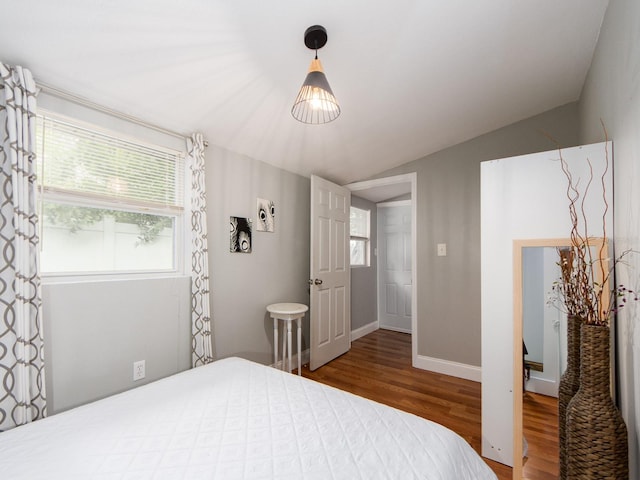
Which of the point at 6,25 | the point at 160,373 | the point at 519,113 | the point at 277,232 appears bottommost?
the point at 160,373

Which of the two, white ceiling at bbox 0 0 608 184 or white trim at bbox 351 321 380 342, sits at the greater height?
white ceiling at bbox 0 0 608 184

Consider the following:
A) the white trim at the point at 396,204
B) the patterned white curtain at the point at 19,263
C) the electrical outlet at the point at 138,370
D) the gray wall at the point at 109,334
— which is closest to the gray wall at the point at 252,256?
the gray wall at the point at 109,334

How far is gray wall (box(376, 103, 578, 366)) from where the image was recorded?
2977 mm

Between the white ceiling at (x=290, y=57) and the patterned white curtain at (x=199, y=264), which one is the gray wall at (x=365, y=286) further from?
the patterned white curtain at (x=199, y=264)

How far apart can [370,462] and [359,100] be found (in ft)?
6.99

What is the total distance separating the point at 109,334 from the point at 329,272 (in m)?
2.13

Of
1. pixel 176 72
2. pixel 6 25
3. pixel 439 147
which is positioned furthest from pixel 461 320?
pixel 6 25

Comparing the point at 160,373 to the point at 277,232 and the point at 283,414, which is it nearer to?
the point at 283,414

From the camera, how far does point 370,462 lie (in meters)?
0.98

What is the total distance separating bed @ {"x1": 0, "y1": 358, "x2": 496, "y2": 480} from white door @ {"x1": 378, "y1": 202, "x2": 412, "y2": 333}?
3.76m

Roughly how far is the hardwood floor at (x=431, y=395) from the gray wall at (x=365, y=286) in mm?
540

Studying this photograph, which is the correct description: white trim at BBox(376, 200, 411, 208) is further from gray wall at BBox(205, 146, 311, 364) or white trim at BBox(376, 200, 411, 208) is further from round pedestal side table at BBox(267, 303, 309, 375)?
round pedestal side table at BBox(267, 303, 309, 375)

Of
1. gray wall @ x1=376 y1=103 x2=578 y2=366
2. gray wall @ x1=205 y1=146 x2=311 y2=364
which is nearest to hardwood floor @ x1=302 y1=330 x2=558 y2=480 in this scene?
gray wall @ x1=376 y1=103 x2=578 y2=366

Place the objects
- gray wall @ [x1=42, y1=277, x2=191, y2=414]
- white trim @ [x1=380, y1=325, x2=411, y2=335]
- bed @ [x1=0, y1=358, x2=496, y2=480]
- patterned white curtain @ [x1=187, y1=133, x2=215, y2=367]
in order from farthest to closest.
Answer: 1. white trim @ [x1=380, y1=325, x2=411, y2=335]
2. patterned white curtain @ [x1=187, y1=133, x2=215, y2=367]
3. gray wall @ [x1=42, y1=277, x2=191, y2=414]
4. bed @ [x1=0, y1=358, x2=496, y2=480]
